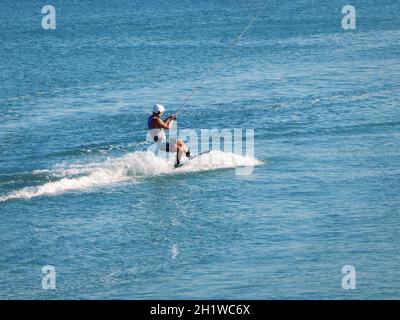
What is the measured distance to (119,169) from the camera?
→ 26781mm

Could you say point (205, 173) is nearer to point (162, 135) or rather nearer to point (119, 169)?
point (162, 135)

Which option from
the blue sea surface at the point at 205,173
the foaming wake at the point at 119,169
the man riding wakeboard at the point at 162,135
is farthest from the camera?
the man riding wakeboard at the point at 162,135

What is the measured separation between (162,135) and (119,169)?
4.78 feet

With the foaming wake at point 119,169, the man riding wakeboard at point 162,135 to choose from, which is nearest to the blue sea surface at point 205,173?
the foaming wake at point 119,169

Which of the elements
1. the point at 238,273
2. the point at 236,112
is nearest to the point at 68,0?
the point at 236,112

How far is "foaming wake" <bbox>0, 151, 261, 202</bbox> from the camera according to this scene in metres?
25.6

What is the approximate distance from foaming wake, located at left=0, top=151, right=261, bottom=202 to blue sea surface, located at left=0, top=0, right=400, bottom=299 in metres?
0.05

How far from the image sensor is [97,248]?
2181 cm

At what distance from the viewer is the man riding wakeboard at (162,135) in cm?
2692

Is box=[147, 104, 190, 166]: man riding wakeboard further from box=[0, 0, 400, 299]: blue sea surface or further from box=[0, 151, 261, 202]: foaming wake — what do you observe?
box=[0, 0, 400, 299]: blue sea surface

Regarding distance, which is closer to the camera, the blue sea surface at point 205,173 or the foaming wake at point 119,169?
the blue sea surface at point 205,173

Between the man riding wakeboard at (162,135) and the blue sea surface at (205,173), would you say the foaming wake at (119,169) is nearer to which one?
the blue sea surface at (205,173)

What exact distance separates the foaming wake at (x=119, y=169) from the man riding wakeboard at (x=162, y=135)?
0.34 meters
